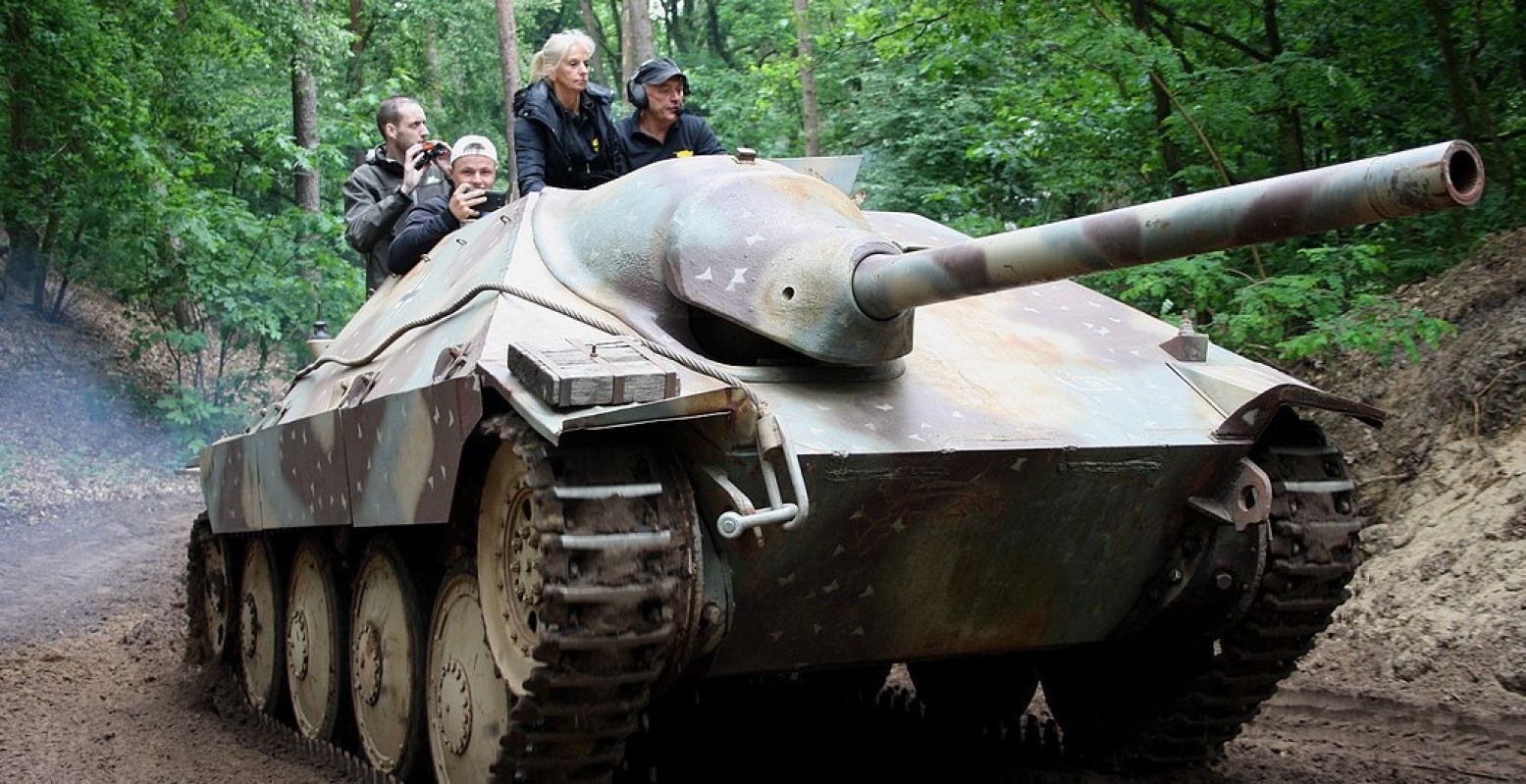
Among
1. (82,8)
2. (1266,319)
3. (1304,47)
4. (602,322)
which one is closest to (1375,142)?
(1304,47)

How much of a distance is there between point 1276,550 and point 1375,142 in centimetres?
574

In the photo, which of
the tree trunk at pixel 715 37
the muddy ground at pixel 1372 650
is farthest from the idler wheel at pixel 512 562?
the tree trunk at pixel 715 37

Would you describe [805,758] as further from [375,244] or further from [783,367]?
[375,244]

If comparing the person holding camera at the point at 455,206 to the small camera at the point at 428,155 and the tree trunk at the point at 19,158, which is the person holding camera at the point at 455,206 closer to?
the small camera at the point at 428,155

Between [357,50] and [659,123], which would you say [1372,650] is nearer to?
[659,123]

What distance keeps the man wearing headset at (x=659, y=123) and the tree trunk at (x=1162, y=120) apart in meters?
3.85

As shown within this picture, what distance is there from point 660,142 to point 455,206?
3.68ft

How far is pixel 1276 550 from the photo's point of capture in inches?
226

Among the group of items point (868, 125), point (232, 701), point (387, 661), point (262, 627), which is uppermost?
point (868, 125)

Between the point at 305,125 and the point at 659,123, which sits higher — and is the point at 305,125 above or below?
above

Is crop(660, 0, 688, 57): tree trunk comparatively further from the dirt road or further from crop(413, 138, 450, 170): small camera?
crop(413, 138, 450, 170): small camera

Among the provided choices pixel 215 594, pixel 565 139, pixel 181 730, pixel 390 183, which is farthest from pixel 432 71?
pixel 181 730

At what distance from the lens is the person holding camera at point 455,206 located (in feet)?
24.4

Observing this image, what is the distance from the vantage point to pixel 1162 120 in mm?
10688
